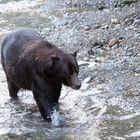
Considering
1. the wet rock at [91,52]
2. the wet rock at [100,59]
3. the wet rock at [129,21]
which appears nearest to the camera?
the wet rock at [100,59]

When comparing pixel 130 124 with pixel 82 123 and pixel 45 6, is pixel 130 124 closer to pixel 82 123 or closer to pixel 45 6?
pixel 82 123

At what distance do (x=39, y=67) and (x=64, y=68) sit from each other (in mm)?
538

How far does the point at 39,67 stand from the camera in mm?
8805

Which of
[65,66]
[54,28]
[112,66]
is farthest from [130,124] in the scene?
[54,28]

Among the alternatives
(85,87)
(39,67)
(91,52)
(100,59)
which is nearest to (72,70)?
(39,67)

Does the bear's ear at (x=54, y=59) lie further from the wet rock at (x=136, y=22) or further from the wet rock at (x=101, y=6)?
the wet rock at (x=101, y=6)

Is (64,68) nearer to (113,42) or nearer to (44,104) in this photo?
(44,104)

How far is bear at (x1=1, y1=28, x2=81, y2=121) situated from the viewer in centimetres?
851

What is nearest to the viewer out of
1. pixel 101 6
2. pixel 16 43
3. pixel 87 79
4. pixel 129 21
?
pixel 16 43

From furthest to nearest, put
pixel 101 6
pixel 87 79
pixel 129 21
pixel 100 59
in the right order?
pixel 101 6 < pixel 129 21 < pixel 100 59 < pixel 87 79

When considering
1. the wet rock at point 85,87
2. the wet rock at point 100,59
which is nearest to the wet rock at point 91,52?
the wet rock at point 100,59

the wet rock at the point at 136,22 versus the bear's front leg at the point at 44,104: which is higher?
the bear's front leg at the point at 44,104

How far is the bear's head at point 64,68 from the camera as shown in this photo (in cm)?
845

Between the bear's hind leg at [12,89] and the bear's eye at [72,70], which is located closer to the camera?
the bear's eye at [72,70]
